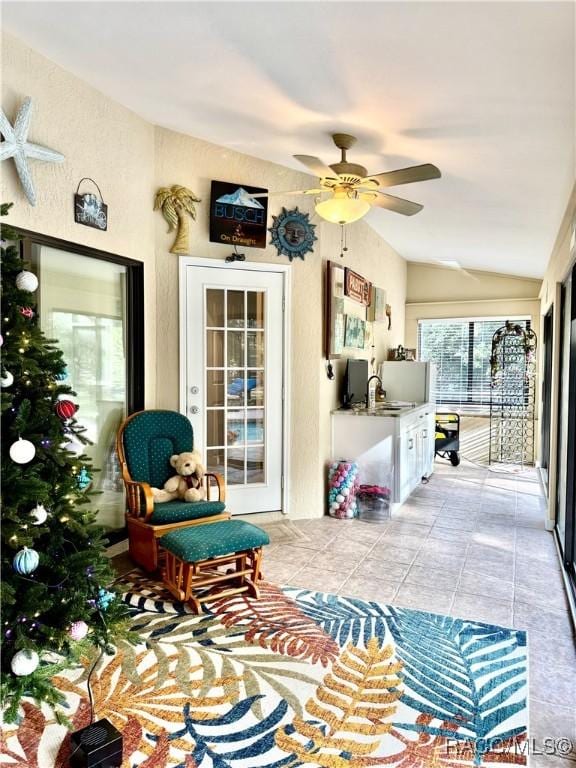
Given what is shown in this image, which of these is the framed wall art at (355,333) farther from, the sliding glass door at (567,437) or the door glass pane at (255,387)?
the sliding glass door at (567,437)

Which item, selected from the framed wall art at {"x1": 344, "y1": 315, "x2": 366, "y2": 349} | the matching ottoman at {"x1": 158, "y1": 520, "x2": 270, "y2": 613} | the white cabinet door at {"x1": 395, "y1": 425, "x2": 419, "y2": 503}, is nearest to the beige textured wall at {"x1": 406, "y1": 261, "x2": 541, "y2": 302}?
the framed wall art at {"x1": 344, "y1": 315, "x2": 366, "y2": 349}

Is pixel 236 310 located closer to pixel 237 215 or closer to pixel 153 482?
pixel 237 215

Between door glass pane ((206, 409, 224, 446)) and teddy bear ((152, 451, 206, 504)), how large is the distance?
52 centimetres

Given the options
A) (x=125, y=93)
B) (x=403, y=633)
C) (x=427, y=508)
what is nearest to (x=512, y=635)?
(x=403, y=633)

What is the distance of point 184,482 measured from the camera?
3516 millimetres

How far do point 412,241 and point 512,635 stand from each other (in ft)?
15.3

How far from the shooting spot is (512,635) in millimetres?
2572

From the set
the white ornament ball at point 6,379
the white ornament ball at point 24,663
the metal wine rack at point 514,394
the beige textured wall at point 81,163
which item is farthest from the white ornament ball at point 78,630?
the metal wine rack at point 514,394

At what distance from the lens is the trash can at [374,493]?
4520mm

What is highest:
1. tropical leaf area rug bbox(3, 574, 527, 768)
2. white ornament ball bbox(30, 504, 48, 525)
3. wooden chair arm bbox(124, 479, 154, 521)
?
white ornament ball bbox(30, 504, 48, 525)

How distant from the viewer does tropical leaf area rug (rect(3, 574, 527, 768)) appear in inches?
70.7

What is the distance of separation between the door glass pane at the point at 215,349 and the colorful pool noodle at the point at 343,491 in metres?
1.42

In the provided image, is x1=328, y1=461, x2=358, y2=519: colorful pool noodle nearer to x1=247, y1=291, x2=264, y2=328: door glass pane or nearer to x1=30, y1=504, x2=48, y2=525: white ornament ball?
x1=247, y1=291, x2=264, y2=328: door glass pane

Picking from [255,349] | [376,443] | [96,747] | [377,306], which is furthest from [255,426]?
[96,747]
